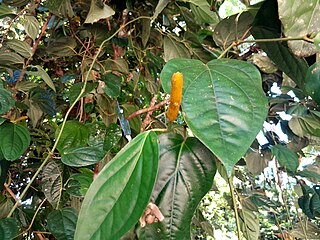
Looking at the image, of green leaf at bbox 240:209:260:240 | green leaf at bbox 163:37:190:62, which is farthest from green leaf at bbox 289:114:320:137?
green leaf at bbox 163:37:190:62

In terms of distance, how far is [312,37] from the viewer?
338mm

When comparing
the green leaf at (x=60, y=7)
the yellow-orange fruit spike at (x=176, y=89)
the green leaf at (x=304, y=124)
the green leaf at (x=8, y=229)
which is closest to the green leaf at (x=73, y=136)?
the green leaf at (x=8, y=229)

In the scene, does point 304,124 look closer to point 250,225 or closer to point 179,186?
point 250,225

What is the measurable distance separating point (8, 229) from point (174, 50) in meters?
0.39

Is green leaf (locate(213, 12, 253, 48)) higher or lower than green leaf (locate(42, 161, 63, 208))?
higher

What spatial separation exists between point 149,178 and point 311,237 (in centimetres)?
78

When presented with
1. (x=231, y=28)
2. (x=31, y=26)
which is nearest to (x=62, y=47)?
(x=31, y=26)

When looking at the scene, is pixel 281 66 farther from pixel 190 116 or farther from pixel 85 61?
pixel 85 61

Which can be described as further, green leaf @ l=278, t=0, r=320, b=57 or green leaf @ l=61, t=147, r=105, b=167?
green leaf @ l=61, t=147, r=105, b=167

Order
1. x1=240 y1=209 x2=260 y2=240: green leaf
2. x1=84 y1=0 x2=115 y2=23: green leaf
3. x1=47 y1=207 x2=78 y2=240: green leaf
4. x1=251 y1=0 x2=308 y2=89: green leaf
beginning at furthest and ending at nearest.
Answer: x1=240 y1=209 x2=260 y2=240: green leaf
x1=84 y1=0 x2=115 y2=23: green leaf
x1=47 y1=207 x2=78 y2=240: green leaf
x1=251 y1=0 x2=308 y2=89: green leaf

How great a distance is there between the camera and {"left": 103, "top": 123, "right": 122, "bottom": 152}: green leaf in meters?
0.59

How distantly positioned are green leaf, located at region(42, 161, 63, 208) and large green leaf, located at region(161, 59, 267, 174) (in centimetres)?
36

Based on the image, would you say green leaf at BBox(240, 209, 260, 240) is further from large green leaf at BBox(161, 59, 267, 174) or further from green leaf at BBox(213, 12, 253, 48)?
large green leaf at BBox(161, 59, 267, 174)

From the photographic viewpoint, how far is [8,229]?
49 cm
